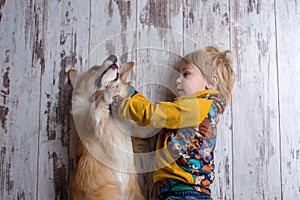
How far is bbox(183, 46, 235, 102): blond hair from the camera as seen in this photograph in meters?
1.39

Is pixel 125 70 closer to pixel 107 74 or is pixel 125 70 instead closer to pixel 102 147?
pixel 107 74

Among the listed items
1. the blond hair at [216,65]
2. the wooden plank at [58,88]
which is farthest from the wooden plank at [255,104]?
the wooden plank at [58,88]

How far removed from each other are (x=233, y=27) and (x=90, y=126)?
2.36 feet

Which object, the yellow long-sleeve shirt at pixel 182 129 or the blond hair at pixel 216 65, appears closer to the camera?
the yellow long-sleeve shirt at pixel 182 129

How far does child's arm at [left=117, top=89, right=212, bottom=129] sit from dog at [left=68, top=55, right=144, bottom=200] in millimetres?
73

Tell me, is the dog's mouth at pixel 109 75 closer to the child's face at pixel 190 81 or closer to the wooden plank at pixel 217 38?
the child's face at pixel 190 81

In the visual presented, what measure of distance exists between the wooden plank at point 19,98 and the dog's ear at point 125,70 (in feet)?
1.12

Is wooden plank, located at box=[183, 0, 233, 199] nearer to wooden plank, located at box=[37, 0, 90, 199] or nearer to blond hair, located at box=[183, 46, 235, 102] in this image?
blond hair, located at box=[183, 46, 235, 102]

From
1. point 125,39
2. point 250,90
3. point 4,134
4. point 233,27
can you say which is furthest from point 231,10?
point 4,134

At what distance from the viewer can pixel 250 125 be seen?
1540 mm

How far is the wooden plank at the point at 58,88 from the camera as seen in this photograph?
1.46 m

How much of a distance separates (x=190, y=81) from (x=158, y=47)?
0.77ft

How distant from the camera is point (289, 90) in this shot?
159 cm

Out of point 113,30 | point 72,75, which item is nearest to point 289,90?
point 113,30
